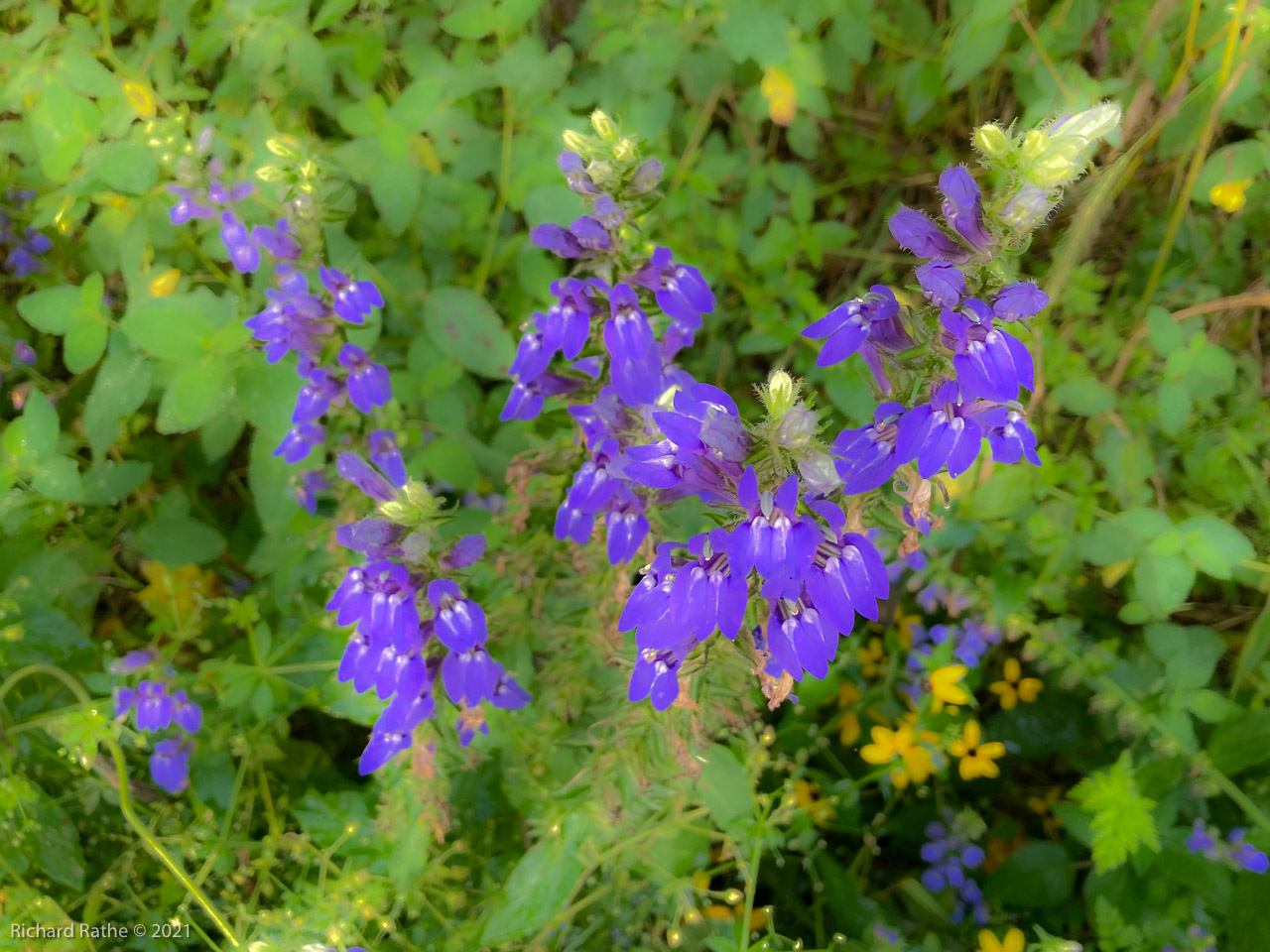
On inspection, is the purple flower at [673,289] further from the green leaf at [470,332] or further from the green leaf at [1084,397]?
the green leaf at [1084,397]

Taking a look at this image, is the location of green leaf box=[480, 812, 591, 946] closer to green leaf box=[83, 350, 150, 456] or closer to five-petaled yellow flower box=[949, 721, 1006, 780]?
five-petaled yellow flower box=[949, 721, 1006, 780]

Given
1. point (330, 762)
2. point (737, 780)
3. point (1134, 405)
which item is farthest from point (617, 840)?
point (1134, 405)

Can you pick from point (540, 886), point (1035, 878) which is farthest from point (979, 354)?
point (1035, 878)

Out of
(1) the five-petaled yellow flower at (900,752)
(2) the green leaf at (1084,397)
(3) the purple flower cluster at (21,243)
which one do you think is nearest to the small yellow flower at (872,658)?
(1) the five-petaled yellow flower at (900,752)

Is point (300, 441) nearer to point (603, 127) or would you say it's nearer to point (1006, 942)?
point (603, 127)

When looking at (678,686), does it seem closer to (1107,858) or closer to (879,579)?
(879,579)
